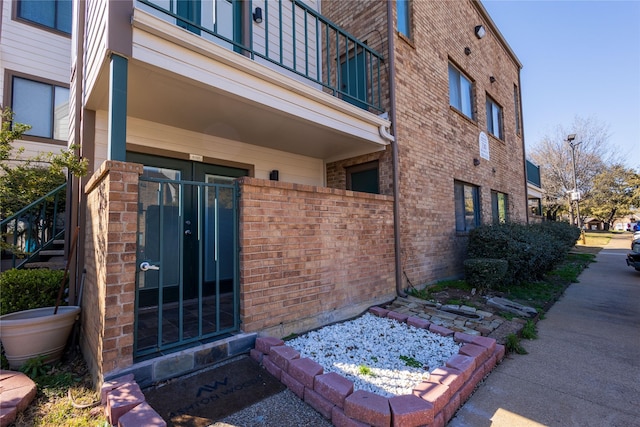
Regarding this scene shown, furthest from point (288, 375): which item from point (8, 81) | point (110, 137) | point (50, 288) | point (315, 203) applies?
point (8, 81)

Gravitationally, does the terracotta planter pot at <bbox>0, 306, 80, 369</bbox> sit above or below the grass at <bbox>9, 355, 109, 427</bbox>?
above

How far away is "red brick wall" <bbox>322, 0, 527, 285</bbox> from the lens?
237 inches

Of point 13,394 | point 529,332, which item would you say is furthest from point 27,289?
point 529,332

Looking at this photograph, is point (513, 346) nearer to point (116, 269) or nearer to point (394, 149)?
point (394, 149)

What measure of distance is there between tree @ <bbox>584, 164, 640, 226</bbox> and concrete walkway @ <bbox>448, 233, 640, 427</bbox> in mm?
29758

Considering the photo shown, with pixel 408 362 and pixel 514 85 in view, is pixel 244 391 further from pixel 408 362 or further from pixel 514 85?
pixel 514 85

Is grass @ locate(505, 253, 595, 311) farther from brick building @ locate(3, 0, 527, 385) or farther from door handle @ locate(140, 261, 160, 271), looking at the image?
door handle @ locate(140, 261, 160, 271)

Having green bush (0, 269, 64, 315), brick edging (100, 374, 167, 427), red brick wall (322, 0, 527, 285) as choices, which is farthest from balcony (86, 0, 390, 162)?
brick edging (100, 374, 167, 427)

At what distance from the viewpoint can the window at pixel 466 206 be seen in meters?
7.87

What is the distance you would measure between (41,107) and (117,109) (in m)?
6.86

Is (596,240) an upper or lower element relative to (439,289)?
upper

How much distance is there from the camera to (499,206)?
33.4ft

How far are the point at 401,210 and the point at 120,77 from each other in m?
4.59

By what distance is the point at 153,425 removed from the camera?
192 centimetres
